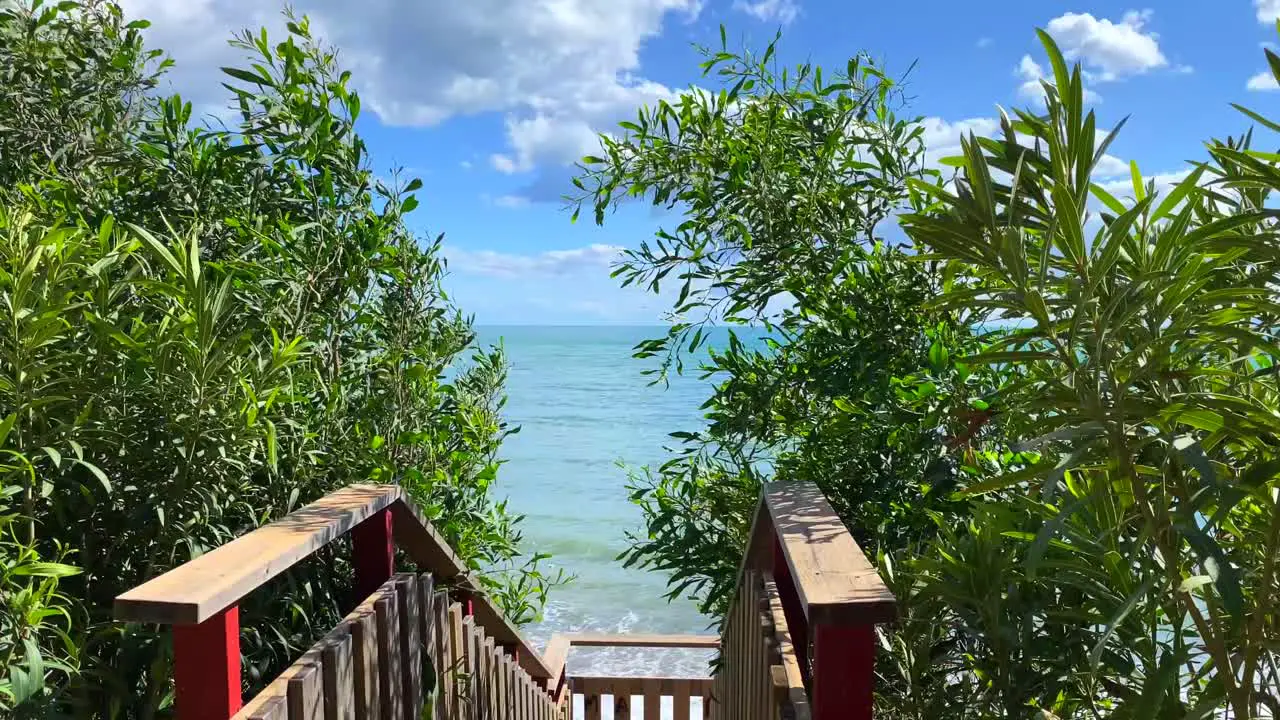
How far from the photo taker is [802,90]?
2.58m

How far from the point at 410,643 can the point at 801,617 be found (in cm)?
97

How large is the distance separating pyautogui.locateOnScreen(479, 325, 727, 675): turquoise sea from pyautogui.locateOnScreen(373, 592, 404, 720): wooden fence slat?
1125 mm

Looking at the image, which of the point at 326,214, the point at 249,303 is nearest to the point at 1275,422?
the point at 249,303

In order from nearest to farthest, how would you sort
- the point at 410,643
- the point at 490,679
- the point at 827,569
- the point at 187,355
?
the point at 827,569, the point at 187,355, the point at 410,643, the point at 490,679

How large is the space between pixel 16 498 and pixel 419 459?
137cm

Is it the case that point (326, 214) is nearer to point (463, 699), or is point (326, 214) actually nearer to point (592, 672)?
point (463, 699)

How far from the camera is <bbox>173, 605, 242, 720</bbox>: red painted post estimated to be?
1318 mm

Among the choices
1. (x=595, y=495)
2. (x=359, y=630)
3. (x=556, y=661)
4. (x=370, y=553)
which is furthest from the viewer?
(x=595, y=495)

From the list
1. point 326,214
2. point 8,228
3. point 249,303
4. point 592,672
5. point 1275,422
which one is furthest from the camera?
point 592,672

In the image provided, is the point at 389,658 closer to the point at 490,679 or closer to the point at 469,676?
the point at 469,676

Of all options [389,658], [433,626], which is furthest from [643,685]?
[389,658]

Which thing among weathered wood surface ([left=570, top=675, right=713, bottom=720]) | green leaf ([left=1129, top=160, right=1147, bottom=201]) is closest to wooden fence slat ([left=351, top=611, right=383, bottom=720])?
green leaf ([left=1129, top=160, right=1147, bottom=201])

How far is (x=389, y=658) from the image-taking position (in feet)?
6.35

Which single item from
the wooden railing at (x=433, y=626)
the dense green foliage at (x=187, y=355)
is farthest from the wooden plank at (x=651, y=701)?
the wooden railing at (x=433, y=626)
